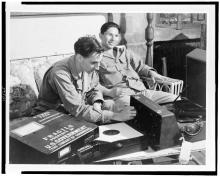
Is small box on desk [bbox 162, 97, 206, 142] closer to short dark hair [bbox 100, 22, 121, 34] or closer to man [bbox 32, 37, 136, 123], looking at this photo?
man [bbox 32, 37, 136, 123]

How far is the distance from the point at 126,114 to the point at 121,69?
50cm

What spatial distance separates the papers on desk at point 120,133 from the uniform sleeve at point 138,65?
544 mm

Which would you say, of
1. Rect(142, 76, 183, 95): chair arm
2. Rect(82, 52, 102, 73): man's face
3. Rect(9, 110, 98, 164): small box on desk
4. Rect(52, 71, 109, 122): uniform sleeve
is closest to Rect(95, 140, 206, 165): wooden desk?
Rect(9, 110, 98, 164): small box on desk

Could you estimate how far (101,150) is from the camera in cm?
144

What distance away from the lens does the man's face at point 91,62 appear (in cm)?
174

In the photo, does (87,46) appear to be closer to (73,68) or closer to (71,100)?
(73,68)

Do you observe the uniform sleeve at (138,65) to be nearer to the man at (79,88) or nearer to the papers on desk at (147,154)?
the man at (79,88)

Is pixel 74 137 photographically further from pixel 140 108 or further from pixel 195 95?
pixel 195 95

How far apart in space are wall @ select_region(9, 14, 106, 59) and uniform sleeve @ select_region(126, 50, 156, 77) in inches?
10.6

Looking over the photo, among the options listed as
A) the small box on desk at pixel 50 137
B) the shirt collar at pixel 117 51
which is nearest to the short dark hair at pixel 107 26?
the shirt collar at pixel 117 51

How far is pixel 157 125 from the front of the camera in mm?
1405

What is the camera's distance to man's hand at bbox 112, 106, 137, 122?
158 cm

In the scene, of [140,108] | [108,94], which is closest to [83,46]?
[108,94]
